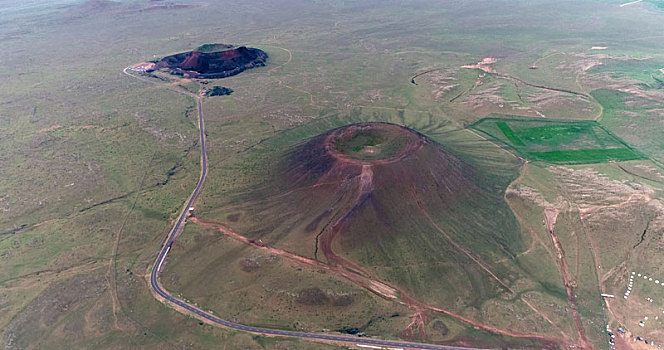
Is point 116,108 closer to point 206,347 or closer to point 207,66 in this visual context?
point 207,66

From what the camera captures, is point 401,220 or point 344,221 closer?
point 344,221

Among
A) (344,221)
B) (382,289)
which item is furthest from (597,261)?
(344,221)

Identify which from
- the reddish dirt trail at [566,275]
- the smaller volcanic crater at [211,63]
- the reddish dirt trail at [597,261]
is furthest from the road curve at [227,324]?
the smaller volcanic crater at [211,63]

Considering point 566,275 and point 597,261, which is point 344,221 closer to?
point 566,275

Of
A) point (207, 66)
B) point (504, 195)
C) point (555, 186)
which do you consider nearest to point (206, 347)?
point (504, 195)

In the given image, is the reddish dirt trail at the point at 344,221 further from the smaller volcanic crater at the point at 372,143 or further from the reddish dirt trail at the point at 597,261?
the reddish dirt trail at the point at 597,261

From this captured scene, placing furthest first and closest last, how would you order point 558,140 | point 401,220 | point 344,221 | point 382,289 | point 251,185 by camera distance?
point 558,140 → point 251,185 → point 401,220 → point 344,221 → point 382,289

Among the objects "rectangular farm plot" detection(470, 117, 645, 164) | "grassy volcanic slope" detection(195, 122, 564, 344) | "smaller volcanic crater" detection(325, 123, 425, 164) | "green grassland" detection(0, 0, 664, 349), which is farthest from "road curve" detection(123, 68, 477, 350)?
"rectangular farm plot" detection(470, 117, 645, 164)
